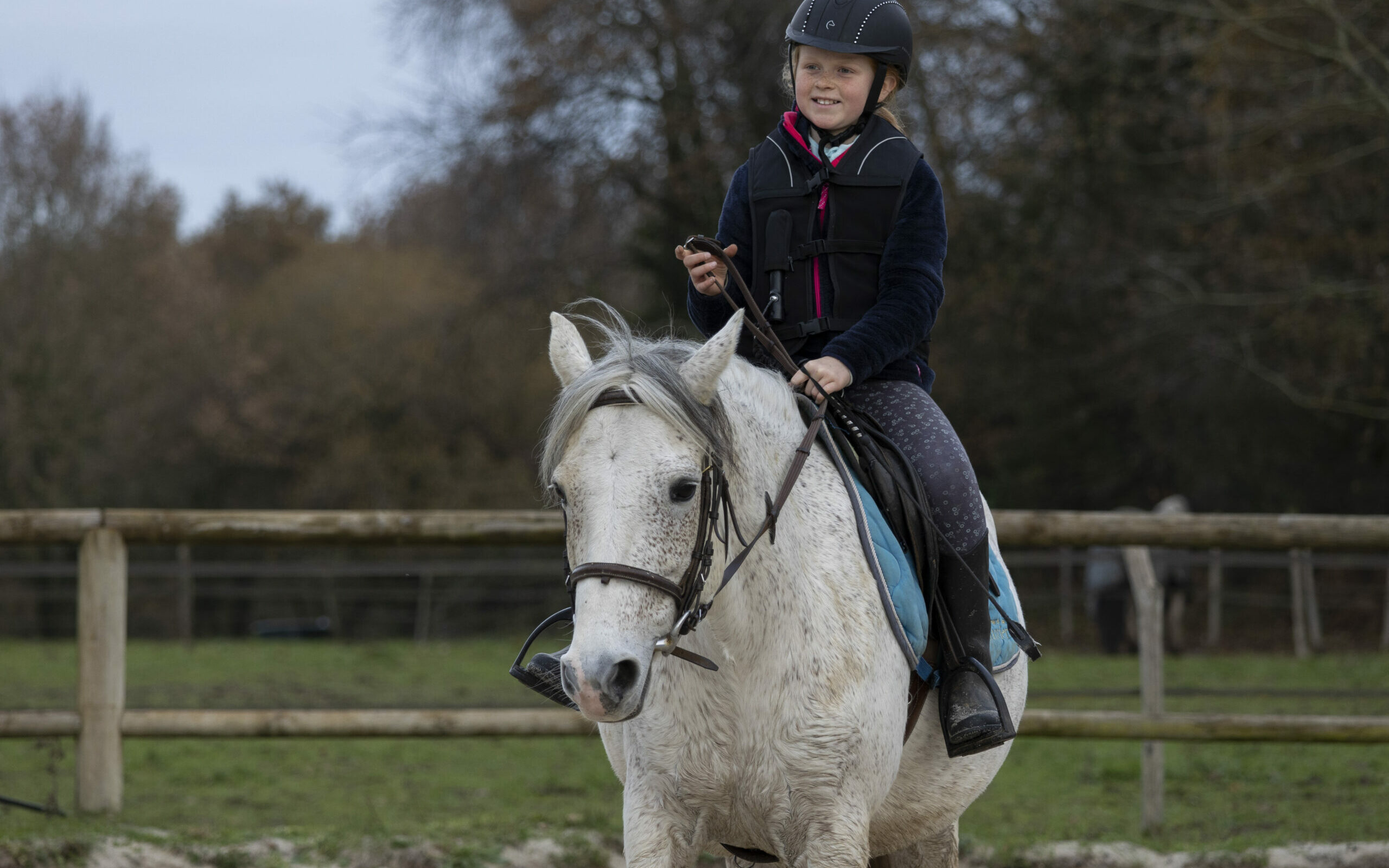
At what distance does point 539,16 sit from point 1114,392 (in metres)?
9.65

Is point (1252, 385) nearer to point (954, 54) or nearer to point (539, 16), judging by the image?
point (954, 54)

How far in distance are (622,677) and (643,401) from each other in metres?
0.51

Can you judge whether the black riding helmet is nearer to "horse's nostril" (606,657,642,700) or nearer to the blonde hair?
the blonde hair

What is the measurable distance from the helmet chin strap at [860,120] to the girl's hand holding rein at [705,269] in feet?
1.32

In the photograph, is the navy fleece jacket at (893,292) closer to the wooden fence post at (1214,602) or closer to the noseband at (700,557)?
the noseband at (700,557)

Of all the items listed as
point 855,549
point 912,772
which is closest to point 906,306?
point 855,549

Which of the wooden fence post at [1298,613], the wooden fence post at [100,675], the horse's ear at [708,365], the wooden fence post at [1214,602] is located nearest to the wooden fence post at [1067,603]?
the wooden fence post at [1214,602]

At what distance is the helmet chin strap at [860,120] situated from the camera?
3068mm

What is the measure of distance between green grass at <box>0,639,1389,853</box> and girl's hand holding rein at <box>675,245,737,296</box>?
9.38 feet

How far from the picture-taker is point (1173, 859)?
485 centimetres

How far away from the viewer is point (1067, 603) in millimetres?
15070

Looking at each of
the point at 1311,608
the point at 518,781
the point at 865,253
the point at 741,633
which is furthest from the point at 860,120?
the point at 1311,608

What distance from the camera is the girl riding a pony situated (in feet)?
9.52

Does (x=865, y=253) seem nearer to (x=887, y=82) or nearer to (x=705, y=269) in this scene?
(x=705, y=269)
